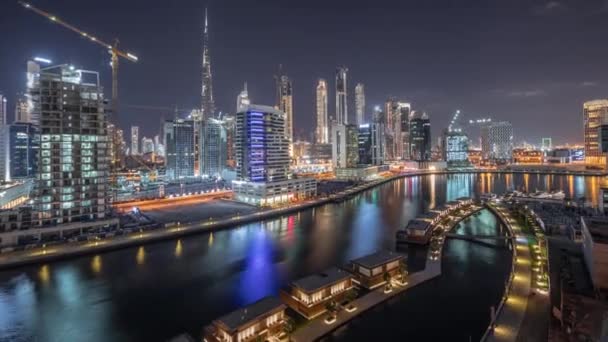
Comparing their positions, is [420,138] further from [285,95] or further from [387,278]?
[387,278]

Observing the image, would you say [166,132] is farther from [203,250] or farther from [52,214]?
[203,250]

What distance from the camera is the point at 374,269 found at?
537 inches

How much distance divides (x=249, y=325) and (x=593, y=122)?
3701 inches

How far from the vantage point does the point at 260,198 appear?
32875 millimetres

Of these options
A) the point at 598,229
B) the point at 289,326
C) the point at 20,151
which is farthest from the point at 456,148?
the point at 20,151

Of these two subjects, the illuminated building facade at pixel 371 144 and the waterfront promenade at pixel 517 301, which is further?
the illuminated building facade at pixel 371 144

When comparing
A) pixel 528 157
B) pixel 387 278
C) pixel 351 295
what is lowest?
pixel 351 295

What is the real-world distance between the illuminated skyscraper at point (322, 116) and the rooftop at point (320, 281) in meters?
106

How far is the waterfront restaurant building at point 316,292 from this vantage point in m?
11.4

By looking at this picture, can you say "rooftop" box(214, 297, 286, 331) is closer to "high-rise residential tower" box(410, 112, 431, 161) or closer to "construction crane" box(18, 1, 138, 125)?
"construction crane" box(18, 1, 138, 125)

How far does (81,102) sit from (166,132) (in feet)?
147

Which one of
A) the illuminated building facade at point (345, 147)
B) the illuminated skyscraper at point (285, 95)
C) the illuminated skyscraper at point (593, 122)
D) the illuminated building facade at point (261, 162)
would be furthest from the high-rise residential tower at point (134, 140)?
the illuminated skyscraper at point (593, 122)

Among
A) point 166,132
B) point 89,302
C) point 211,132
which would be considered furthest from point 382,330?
point 166,132

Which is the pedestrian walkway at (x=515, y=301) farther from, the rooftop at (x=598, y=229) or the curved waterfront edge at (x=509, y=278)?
the rooftop at (x=598, y=229)
